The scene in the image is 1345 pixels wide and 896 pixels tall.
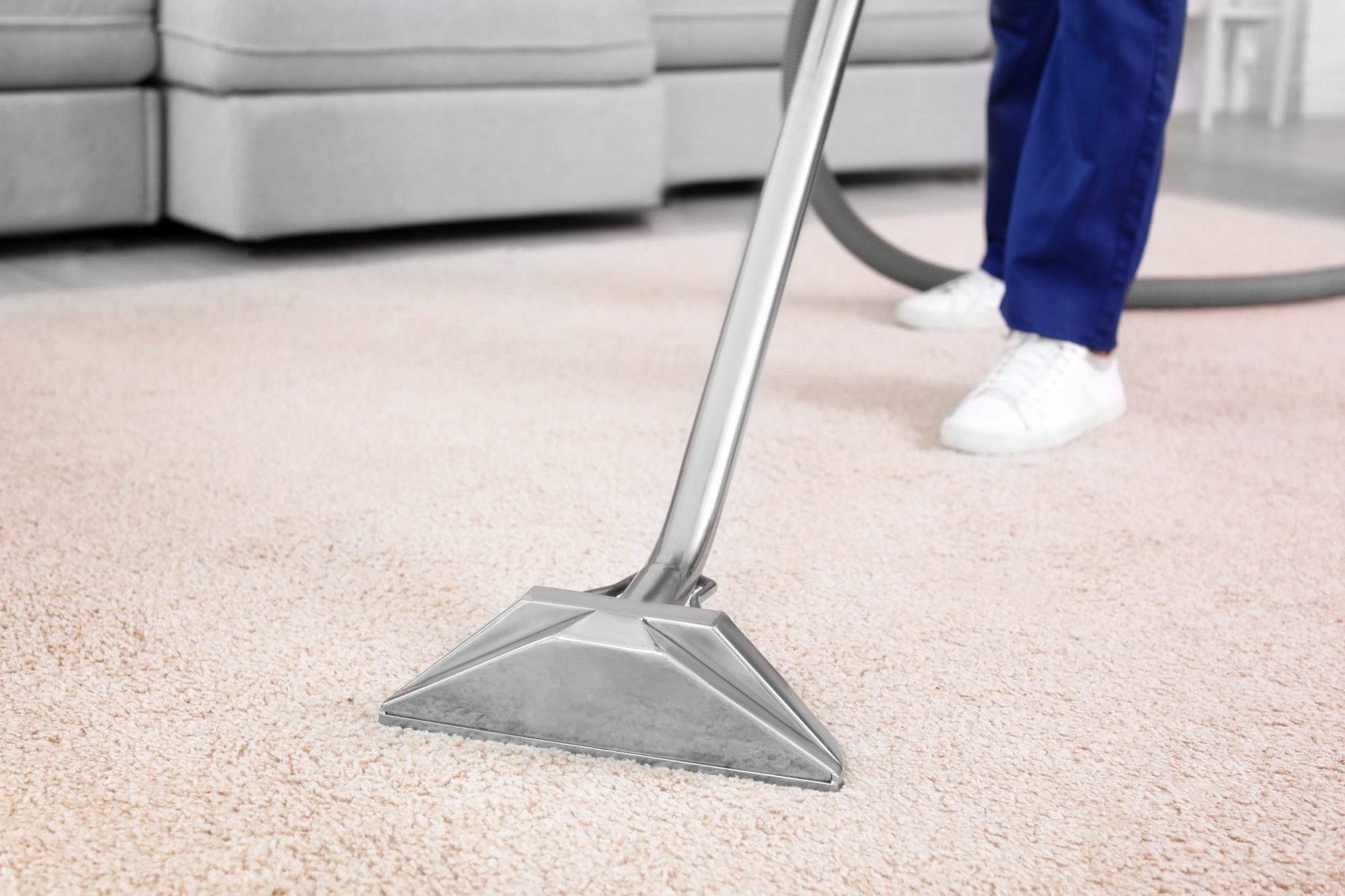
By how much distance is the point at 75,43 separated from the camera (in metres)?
1.71

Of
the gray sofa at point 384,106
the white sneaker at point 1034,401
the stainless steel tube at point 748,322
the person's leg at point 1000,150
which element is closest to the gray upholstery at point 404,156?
the gray sofa at point 384,106

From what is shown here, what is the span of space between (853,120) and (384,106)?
0.94 m

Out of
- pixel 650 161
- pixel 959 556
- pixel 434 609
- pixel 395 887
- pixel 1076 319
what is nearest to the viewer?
pixel 395 887

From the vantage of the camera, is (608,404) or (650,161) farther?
(650,161)

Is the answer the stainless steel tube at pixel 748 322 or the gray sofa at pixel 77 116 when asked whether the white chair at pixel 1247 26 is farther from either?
the stainless steel tube at pixel 748 322

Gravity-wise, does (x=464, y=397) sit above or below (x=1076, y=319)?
below

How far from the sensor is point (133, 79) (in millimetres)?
1807

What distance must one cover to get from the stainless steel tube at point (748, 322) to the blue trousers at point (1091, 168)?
392 millimetres

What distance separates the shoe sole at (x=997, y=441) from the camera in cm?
107

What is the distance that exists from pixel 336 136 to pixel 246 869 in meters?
1.47

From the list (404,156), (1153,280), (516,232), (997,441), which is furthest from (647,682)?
(516,232)

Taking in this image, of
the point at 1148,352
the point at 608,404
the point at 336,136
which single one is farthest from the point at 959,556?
the point at 336,136


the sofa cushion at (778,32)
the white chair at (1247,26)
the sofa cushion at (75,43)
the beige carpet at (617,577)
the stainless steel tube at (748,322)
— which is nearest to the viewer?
the beige carpet at (617,577)

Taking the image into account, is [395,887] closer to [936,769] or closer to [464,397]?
[936,769]
